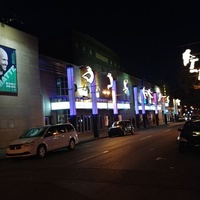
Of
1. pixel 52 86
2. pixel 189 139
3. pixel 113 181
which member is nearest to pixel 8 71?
pixel 52 86

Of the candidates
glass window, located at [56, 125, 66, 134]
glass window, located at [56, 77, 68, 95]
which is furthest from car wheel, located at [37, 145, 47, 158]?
glass window, located at [56, 77, 68, 95]

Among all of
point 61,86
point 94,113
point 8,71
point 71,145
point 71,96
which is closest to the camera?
point 71,145

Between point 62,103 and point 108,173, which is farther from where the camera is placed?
point 62,103

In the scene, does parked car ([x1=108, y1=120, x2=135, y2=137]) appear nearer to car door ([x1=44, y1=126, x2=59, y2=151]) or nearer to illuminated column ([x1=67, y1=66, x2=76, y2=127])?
illuminated column ([x1=67, y1=66, x2=76, y2=127])

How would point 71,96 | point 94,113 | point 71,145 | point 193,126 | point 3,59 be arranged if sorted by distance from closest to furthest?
point 193,126, point 71,145, point 3,59, point 71,96, point 94,113

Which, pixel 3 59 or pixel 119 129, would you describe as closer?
pixel 3 59

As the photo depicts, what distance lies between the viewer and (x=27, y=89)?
28562 mm

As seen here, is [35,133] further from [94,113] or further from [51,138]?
[94,113]

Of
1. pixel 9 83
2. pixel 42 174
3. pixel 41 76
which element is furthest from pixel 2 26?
pixel 42 174

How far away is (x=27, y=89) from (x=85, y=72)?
1149cm

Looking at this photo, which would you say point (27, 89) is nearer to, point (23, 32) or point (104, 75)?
point (23, 32)

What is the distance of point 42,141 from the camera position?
59.1 feet

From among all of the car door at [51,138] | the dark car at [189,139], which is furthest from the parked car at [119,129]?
the dark car at [189,139]

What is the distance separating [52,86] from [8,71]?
8.74 meters
